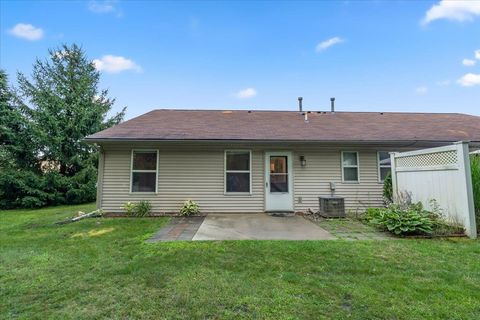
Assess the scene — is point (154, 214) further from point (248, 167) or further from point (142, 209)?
point (248, 167)

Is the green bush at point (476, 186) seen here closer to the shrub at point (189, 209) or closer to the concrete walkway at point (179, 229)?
the concrete walkway at point (179, 229)

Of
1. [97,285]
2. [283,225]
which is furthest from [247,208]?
[97,285]

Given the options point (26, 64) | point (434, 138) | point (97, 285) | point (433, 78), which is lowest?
point (97, 285)

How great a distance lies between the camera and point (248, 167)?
28.0ft

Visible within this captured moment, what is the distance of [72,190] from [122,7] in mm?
8574

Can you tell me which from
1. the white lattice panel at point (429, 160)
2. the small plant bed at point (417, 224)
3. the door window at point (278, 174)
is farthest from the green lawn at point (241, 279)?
the door window at point (278, 174)

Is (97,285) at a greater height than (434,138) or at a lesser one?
lesser

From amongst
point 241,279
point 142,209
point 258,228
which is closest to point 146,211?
point 142,209

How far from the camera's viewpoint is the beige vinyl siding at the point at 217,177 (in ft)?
27.1

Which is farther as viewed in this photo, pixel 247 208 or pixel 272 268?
pixel 247 208

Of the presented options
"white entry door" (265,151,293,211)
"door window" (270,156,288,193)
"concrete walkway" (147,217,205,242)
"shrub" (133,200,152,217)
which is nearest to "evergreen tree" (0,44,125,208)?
"shrub" (133,200,152,217)

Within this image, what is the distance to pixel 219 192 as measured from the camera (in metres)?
8.42

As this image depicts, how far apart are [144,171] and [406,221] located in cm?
726

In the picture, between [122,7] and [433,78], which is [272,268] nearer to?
[122,7]
